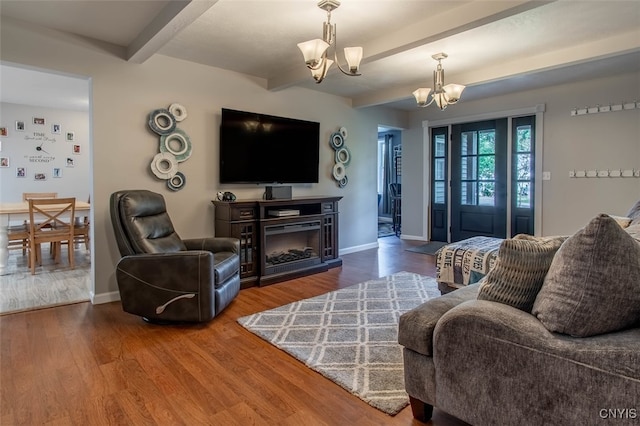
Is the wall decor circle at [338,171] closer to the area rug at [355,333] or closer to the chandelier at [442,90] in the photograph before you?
the chandelier at [442,90]

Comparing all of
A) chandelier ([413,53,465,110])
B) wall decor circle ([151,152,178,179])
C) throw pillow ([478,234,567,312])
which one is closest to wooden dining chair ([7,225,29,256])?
wall decor circle ([151,152,178,179])

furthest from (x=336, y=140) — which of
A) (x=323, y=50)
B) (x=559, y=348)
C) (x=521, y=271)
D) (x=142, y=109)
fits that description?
(x=559, y=348)

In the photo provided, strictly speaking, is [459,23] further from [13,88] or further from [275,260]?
[13,88]

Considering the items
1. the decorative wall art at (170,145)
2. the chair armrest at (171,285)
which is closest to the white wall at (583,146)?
the decorative wall art at (170,145)

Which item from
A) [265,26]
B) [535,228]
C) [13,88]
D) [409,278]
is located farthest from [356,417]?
[13,88]

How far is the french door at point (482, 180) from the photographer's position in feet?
18.3

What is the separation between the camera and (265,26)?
3.04 meters

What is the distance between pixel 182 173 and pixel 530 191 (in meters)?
4.85

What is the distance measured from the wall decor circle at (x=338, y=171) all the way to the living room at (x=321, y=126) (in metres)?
0.08

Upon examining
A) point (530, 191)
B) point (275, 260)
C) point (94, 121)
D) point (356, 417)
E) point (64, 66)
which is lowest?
point (356, 417)

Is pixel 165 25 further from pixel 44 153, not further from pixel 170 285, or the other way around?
pixel 44 153

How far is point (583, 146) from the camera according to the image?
4.92m

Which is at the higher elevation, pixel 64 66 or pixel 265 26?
pixel 265 26

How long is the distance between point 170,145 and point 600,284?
3.67 metres
